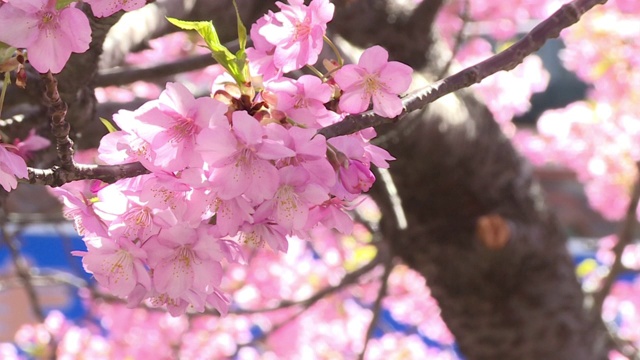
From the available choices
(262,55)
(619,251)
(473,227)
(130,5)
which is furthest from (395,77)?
(619,251)

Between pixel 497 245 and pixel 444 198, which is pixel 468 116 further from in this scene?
pixel 497 245

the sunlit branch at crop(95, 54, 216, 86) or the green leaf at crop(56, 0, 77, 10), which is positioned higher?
the green leaf at crop(56, 0, 77, 10)

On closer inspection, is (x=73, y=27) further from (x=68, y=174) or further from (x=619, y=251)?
(x=619, y=251)

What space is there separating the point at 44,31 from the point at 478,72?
37cm

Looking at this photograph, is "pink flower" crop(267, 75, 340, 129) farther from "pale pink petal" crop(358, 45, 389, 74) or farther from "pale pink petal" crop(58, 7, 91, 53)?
"pale pink petal" crop(58, 7, 91, 53)

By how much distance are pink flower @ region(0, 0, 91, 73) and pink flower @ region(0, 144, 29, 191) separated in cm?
7

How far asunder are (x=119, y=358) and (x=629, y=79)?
327 centimetres

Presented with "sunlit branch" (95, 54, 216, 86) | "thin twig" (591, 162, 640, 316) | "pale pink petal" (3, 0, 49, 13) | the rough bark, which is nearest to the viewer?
"pale pink petal" (3, 0, 49, 13)

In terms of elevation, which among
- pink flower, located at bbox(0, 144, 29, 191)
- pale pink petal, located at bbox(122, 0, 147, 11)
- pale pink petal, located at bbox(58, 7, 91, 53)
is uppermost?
pale pink petal, located at bbox(122, 0, 147, 11)

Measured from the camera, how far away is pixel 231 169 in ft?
1.90

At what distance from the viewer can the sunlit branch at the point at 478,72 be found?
646 millimetres

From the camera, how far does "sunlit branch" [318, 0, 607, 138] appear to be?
2.12 ft

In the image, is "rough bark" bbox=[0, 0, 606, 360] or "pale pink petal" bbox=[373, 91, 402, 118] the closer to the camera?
"pale pink petal" bbox=[373, 91, 402, 118]

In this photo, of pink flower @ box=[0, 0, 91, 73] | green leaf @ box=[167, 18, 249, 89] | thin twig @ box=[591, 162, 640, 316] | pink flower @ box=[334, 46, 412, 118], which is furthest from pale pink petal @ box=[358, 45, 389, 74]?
thin twig @ box=[591, 162, 640, 316]
